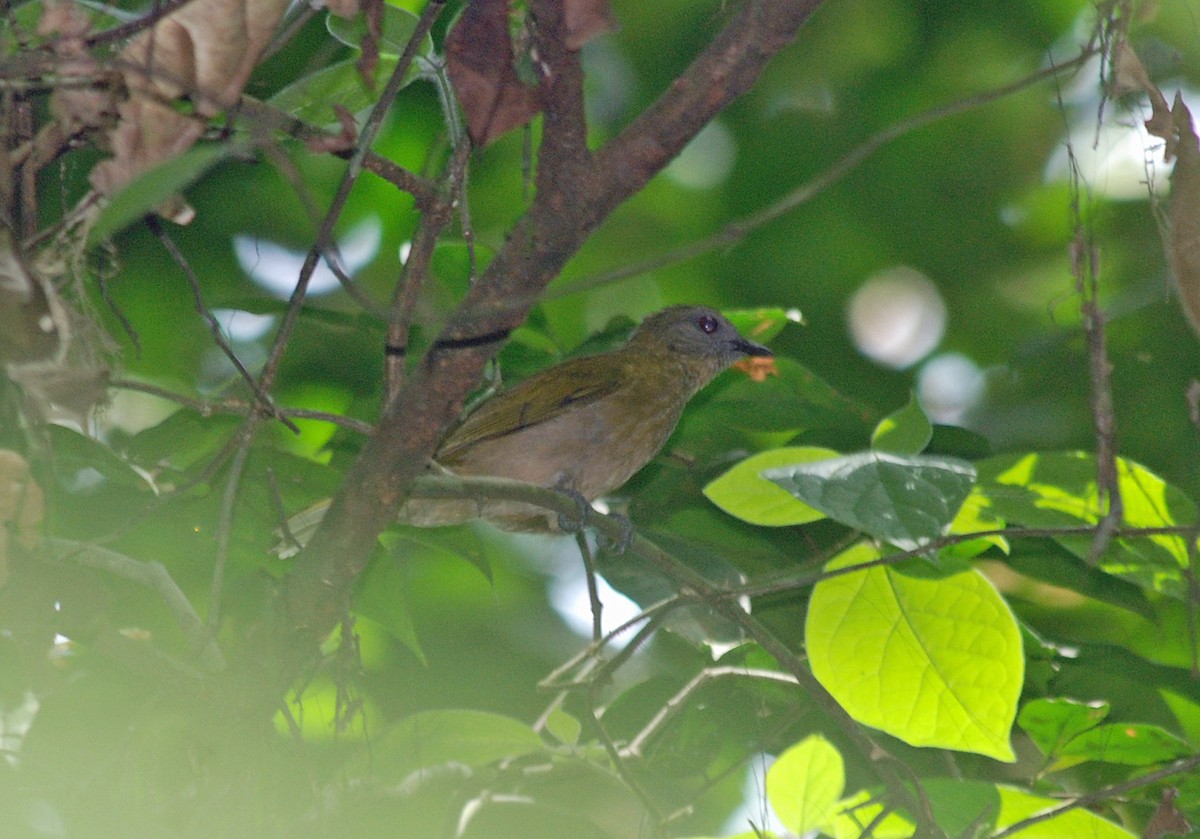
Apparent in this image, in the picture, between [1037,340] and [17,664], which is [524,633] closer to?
[1037,340]

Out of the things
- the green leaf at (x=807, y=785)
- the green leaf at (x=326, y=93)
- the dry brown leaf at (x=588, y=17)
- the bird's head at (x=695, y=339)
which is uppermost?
the bird's head at (x=695, y=339)

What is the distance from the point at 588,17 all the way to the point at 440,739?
1653 mm

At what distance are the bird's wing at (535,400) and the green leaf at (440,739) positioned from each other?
4.89 ft

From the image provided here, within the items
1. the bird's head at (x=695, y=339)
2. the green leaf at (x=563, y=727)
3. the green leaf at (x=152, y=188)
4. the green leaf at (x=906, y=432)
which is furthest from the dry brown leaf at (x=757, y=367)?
the green leaf at (x=152, y=188)

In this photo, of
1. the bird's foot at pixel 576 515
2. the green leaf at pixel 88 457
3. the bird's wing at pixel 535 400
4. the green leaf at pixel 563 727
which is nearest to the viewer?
the green leaf at pixel 88 457

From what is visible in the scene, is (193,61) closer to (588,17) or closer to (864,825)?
(588,17)

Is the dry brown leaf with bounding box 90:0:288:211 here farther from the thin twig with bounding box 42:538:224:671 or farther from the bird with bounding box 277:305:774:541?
the bird with bounding box 277:305:774:541

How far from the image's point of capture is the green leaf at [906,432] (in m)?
2.63

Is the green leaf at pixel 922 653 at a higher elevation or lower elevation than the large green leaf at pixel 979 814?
higher

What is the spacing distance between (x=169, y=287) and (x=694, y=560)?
225 cm

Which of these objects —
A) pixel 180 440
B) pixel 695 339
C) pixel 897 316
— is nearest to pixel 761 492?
pixel 180 440

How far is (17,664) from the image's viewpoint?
2.20 m

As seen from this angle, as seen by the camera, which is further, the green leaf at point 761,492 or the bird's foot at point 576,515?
the bird's foot at point 576,515

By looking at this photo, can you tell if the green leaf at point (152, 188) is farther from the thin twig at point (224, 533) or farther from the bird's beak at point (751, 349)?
the bird's beak at point (751, 349)
